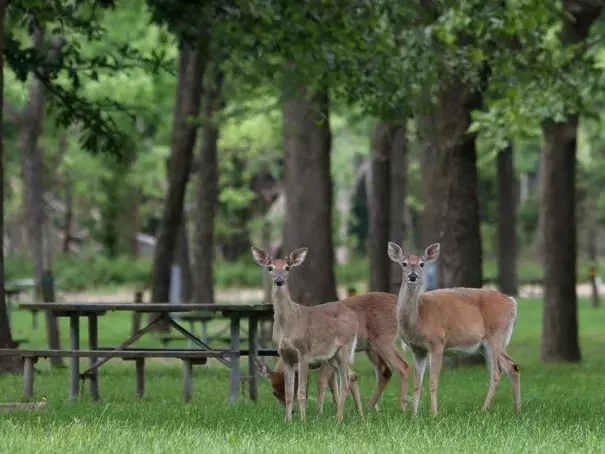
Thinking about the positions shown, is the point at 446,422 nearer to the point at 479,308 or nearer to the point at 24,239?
the point at 479,308

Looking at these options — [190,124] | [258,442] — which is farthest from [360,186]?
[258,442]

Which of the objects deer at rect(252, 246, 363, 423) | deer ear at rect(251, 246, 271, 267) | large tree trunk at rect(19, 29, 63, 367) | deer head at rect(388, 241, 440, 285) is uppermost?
large tree trunk at rect(19, 29, 63, 367)

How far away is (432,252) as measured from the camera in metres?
13.4

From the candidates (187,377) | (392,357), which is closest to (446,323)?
(392,357)

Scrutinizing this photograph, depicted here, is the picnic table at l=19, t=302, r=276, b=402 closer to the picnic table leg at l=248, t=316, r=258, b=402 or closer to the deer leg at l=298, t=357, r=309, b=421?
the picnic table leg at l=248, t=316, r=258, b=402

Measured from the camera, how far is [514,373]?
45.6 feet

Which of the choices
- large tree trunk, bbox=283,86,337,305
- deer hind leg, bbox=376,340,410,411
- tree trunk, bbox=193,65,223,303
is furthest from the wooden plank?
tree trunk, bbox=193,65,223,303

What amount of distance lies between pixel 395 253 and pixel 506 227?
1134 inches

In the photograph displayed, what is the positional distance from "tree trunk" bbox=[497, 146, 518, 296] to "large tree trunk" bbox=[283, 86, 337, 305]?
676 inches

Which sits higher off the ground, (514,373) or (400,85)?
(400,85)

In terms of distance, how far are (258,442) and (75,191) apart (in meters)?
49.9

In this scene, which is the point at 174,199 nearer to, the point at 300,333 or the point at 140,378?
the point at 140,378

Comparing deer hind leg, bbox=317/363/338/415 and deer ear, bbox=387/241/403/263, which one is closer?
deer ear, bbox=387/241/403/263

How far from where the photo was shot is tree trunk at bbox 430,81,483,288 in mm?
20797
